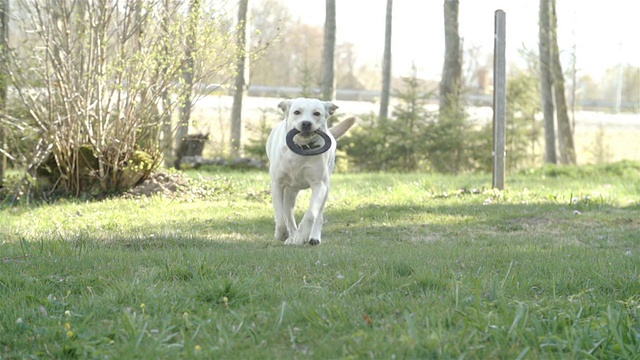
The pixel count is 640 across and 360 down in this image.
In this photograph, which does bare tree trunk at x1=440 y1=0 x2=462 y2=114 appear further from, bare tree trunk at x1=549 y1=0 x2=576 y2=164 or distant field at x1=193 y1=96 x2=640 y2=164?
bare tree trunk at x1=549 y1=0 x2=576 y2=164

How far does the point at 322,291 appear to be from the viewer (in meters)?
4.47

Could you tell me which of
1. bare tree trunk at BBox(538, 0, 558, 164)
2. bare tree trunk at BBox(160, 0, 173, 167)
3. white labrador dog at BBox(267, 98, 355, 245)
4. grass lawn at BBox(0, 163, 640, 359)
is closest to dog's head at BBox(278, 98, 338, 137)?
white labrador dog at BBox(267, 98, 355, 245)

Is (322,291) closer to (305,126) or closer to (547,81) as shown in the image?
(305,126)

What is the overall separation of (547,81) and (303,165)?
15704 mm

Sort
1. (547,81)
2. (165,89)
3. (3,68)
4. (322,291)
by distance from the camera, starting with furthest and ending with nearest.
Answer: (547,81)
(165,89)
(3,68)
(322,291)

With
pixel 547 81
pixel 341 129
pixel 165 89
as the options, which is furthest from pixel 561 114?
pixel 341 129

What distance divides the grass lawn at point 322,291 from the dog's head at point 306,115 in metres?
1.08

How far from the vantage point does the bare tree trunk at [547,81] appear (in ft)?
69.5

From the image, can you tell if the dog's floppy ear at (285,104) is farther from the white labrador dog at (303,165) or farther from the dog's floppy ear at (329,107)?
the dog's floppy ear at (329,107)

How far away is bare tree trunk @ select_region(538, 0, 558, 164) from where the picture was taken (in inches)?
834

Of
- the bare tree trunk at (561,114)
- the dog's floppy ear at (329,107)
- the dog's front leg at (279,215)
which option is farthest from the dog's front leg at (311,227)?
the bare tree trunk at (561,114)

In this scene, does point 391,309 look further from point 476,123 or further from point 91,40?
point 476,123

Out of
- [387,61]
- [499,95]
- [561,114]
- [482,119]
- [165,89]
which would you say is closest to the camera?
[165,89]

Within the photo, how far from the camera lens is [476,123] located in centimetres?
2123
